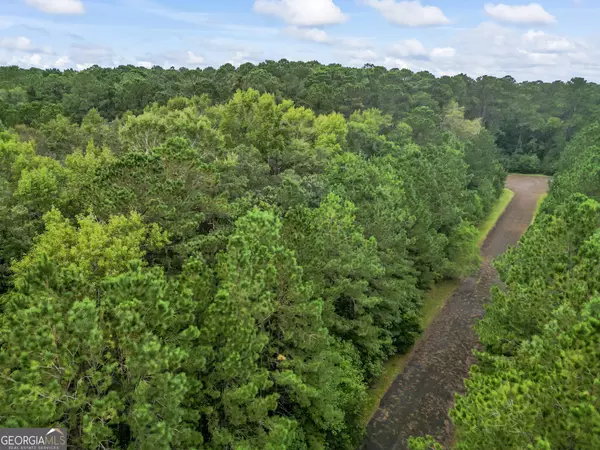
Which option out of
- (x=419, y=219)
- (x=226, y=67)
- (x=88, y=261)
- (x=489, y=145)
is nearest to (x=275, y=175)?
(x=419, y=219)

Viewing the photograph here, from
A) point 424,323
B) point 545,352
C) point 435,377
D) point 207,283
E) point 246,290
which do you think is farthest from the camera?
point 424,323

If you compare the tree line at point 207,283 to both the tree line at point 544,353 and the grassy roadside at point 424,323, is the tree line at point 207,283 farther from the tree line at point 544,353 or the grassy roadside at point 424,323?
the tree line at point 544,353

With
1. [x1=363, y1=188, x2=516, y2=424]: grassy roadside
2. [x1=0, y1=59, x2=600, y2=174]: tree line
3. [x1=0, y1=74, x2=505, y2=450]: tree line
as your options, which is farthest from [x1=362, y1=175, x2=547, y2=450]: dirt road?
[x1=0, y1=59, x2=600, y2=174]: tree line

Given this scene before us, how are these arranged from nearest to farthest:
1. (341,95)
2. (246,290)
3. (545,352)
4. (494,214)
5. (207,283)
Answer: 1. (545,352)
2. (246,290)
3. (207,283)
4. (341,95)
5. (494,214)

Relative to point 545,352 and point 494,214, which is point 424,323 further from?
point 494,214

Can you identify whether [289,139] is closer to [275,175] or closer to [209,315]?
[275,175]

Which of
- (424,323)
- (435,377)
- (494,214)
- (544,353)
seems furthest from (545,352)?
(494,214)

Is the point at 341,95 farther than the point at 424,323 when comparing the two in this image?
Yes
